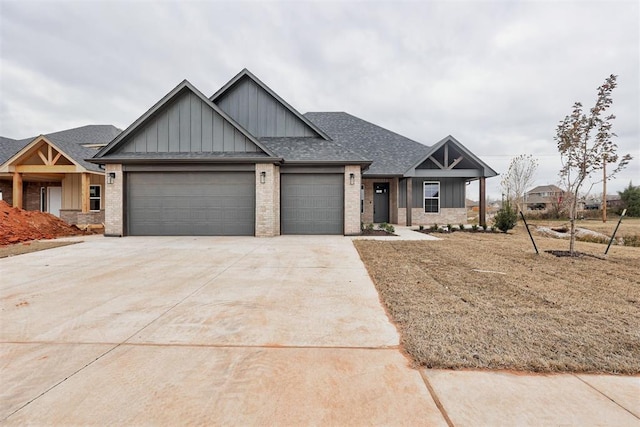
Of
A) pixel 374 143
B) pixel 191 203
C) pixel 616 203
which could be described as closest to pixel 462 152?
pixel 374 143

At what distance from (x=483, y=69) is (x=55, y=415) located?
19984 mm

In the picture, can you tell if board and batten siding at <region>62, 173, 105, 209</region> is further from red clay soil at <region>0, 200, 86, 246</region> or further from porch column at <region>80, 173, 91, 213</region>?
red clay soil at <region>0, 200, 86, 246</region>

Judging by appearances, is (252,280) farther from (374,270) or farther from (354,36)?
(354,36)

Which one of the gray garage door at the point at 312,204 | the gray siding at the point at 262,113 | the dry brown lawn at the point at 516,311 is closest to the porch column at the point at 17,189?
the gray siding at the point at 262,113

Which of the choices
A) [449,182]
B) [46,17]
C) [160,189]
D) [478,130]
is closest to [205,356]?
[160,189]

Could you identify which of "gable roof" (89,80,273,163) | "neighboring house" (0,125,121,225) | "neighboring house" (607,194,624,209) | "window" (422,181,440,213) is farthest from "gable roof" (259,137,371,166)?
"neighboring house" (607,194,624,209)

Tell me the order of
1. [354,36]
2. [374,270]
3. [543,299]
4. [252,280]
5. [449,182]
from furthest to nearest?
[449,182]
[354,36]
[374,270]
[252,280]
[543,299]

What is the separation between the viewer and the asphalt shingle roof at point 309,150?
1195 centimetres

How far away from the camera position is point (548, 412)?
6.28 feet

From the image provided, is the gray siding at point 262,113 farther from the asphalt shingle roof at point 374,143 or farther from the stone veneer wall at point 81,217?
the stone veneer wall at point 81,217

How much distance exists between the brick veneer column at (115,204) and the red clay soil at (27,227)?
263cm

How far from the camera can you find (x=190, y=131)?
38.0 ft

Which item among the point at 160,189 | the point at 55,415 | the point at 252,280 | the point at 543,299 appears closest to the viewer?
the point at 55,415

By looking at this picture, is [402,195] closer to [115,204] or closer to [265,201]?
[265,201]
